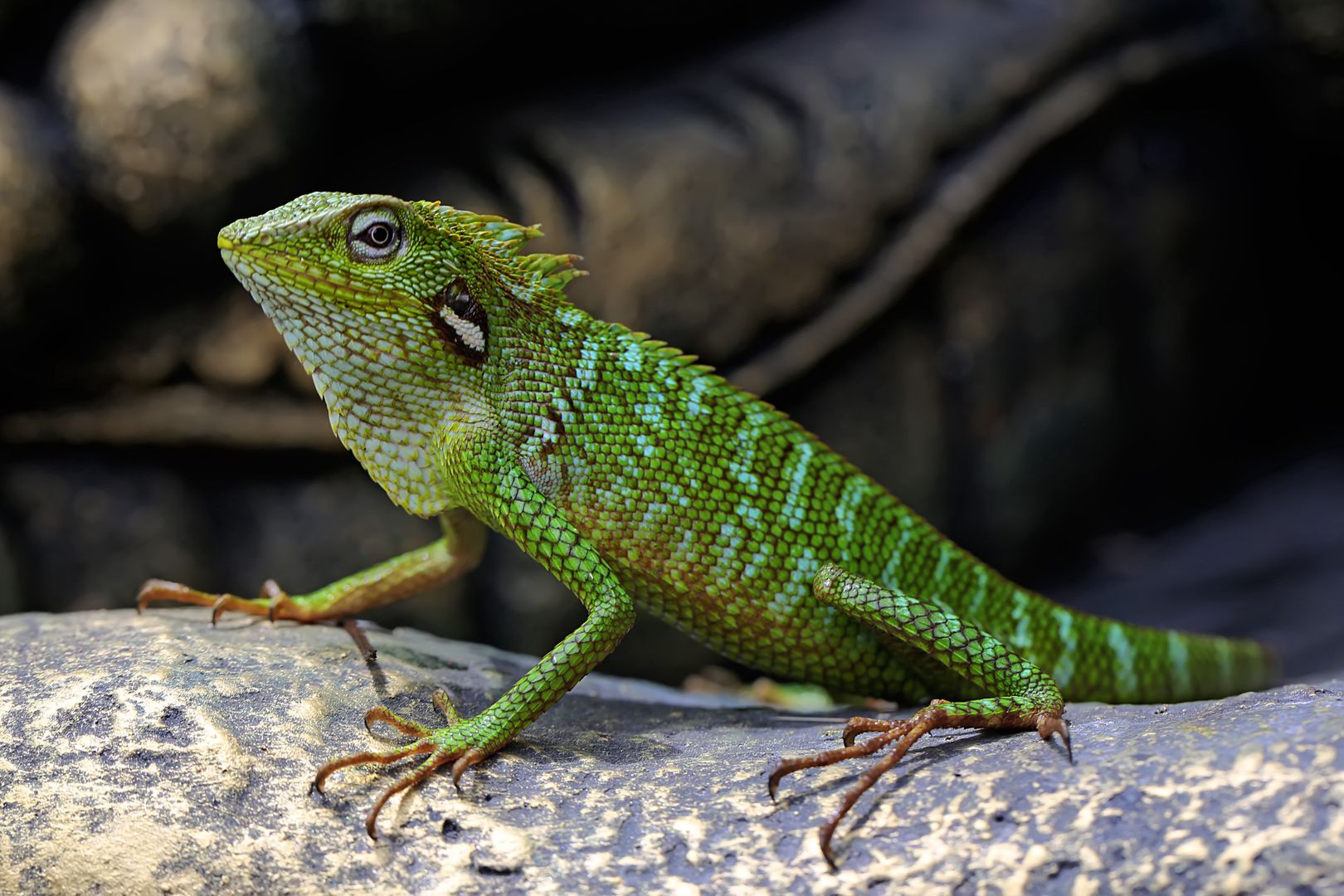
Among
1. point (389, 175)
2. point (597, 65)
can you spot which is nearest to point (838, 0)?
point (597, 65)

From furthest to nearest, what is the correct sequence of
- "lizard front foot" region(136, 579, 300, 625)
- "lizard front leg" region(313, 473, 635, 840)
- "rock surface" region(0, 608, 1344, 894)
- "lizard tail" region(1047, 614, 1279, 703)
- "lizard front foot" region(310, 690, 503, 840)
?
"lizard tail" region(1047, 614, 1279, 703) → "lizard front foot" region(136, 579, 300, 625) → "lizard front leg" region(313, 473, 635, 840) → "lizard front foot" region(310, 690, 503, 840) → "rock surface" region(0, 608, 1344, 894)

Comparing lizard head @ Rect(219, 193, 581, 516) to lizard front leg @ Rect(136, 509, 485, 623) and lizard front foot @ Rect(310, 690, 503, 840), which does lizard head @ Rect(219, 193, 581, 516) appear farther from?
lizard front foot @ Rect(310, 690, 503, 840)

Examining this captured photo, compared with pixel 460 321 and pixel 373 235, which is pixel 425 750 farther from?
pixel 373 235

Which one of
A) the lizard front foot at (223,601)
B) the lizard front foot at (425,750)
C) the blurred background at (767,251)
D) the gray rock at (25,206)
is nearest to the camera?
the lizard front foot at (425,750)

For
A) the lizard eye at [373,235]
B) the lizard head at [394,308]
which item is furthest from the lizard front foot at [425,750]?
the lizard eye at [373,235]

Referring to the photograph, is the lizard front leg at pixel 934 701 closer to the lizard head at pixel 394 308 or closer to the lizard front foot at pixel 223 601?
the lizard head at pixel 394 308

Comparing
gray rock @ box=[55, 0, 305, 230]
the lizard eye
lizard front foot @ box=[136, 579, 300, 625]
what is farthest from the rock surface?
gray rock @ box=[55, 0, 305, 230]

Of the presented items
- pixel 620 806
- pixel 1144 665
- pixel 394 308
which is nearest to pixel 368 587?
pixel 394 308
